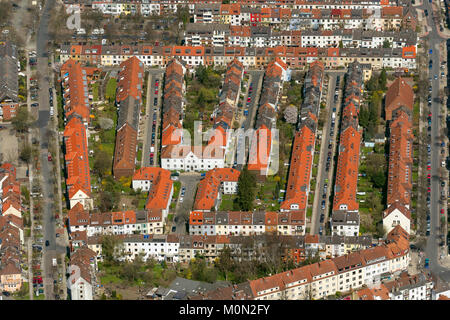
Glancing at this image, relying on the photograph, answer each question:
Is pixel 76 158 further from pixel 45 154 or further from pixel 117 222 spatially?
pixel 117 222

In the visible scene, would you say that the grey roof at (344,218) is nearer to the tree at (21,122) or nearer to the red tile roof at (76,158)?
the red tile roof at (76,158)

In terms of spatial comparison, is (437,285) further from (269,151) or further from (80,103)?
(80,103)

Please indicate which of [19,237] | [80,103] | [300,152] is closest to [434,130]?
[300,152]

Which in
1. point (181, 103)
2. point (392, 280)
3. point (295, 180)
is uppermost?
point (181, 103)

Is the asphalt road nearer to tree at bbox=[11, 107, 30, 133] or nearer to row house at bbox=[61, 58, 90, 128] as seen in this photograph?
tree at bbox=[11, 107, 30, 133]

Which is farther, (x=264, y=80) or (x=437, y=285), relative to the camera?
(x=264, y=80)

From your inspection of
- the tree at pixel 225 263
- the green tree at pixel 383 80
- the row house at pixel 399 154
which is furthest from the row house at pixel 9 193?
the green tree at pixel 383 80
